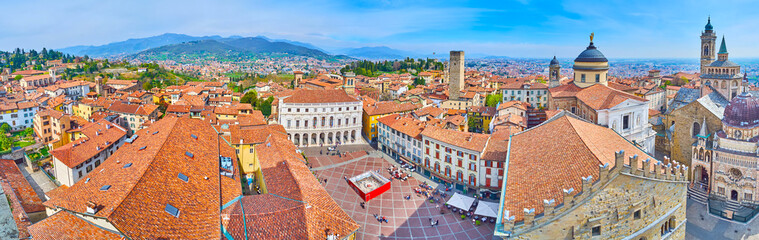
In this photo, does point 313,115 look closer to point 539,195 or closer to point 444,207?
point 444,207

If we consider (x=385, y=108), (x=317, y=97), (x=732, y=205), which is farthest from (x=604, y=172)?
(x=385, y=108)

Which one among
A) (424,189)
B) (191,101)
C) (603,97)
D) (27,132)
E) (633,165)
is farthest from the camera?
(191,101)

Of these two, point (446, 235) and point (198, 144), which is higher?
point (198, 144)

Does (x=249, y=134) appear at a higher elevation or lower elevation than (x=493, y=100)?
lower

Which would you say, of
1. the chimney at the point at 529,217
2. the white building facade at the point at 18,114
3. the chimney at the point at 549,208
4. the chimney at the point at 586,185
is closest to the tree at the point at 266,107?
the white building facade at the point at 18,114

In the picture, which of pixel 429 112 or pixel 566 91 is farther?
pixel 429 112

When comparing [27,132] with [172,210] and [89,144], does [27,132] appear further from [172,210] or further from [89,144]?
[172,210]

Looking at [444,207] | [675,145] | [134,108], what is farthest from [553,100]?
[134,108]
